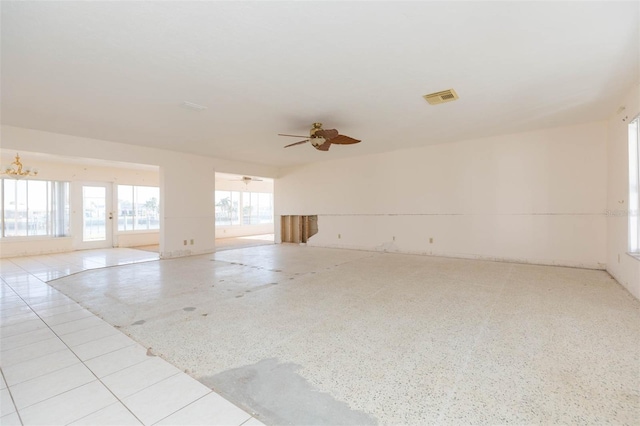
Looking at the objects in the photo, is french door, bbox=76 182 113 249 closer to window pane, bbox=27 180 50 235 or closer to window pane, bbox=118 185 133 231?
window pane, bbox=118 185 133 231

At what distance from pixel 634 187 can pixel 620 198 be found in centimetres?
44

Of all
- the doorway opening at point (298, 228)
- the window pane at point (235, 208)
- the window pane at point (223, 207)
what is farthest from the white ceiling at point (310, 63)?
the window pane at point (235, 208)

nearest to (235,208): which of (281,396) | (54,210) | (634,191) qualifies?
(54,210)

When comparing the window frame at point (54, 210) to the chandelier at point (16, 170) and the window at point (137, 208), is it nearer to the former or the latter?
the chandelier at point (16, 170)

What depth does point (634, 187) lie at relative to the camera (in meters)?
3.54

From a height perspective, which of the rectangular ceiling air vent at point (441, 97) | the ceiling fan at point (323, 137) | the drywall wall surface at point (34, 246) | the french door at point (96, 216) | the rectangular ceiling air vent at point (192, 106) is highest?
the rectangular ceiling air vent at point (441, 97)

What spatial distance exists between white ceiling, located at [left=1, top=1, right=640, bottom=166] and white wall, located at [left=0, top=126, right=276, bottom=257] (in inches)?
15.5

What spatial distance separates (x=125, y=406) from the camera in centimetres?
151

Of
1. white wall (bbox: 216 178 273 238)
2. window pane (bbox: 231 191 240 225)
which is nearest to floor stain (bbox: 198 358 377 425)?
white wall (bbox: 216 178 273 238)

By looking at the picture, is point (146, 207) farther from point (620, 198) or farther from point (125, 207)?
point (620, 198)

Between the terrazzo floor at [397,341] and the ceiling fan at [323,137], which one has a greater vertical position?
the ceiling fan at [323,137]

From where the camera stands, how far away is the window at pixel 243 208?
Answer: 37.7 feet

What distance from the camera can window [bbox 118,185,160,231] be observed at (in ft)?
28.4

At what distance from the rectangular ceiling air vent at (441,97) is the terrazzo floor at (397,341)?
248 centimetres
